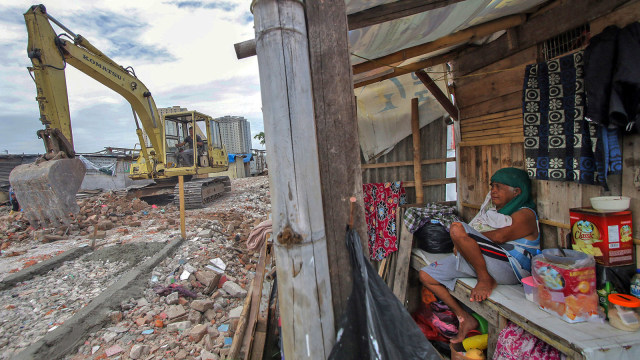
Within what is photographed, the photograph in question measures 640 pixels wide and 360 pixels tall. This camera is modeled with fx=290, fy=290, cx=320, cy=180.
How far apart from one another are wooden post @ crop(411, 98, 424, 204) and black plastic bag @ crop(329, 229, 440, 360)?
11.5ft

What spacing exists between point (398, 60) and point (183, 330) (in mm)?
3786

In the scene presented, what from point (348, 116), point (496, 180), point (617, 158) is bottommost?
point (496, 180)

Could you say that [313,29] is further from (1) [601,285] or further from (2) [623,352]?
(1) [601,285]

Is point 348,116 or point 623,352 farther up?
point 348,116

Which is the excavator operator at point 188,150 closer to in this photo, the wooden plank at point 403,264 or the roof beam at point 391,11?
the wooden plank at point 403,264

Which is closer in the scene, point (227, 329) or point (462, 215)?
point (227, 329)

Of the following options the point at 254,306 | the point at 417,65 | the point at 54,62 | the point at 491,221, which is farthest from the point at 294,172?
the point at 54,62

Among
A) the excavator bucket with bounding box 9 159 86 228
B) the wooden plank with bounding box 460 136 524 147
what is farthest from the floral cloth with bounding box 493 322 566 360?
the excavator bucket with bounding box 9 159 86 228

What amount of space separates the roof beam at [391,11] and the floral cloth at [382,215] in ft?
8.39

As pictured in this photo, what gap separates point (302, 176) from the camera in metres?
1.07

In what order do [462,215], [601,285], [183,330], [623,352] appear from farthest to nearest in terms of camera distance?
[462,215], [183,330], [601,285], [623,352]

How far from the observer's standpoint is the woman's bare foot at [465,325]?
2.63 meters

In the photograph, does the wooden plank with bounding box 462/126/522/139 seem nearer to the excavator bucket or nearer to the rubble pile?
the rubble pile

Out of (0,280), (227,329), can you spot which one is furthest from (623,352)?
(0,280)
